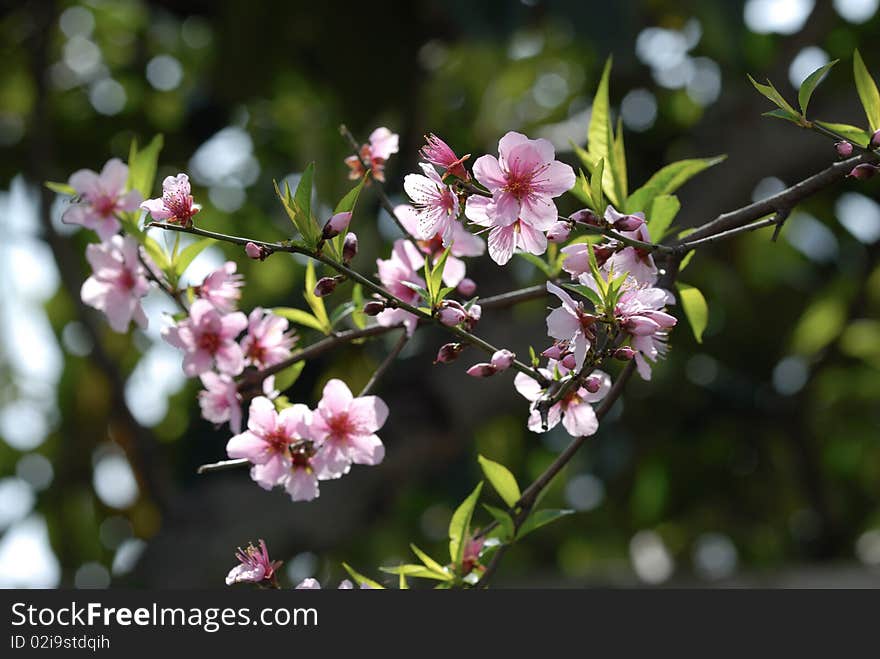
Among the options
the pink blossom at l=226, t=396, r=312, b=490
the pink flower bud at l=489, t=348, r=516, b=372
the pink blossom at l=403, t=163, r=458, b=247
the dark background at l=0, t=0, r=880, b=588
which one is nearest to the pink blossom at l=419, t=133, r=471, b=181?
the pink blossom at l=403, t=163, r=458, b=247

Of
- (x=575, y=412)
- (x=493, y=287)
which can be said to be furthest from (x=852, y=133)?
(x=493, y=287)

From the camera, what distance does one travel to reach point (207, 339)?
0.73 meters

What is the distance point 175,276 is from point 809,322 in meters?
2.07

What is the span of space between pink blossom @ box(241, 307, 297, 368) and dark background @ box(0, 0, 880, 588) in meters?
1.27

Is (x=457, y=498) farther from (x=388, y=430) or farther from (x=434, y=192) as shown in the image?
(x=434, y=192)

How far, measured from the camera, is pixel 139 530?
2.47 meters

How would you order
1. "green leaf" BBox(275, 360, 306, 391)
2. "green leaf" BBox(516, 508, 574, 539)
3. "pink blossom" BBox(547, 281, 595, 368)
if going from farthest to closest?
"green leaf" BBox(275, 360, 306, 391)
"green leaf" BBox(516, 508, 574, 539)
"pink blossom" BBox(547, 281, 595, 368)

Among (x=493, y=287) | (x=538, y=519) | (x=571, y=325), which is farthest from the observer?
(x=493, y=287)

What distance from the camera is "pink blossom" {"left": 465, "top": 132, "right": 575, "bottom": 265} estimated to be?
554 mm

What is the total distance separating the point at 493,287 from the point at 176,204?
4.92 feet

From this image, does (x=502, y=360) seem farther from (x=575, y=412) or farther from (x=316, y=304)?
(x=316, y=304)

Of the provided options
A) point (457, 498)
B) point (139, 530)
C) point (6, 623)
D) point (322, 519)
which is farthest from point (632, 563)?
point (6, 623)

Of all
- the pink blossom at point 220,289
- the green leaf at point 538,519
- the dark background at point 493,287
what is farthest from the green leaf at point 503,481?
the dark background at point 493,287

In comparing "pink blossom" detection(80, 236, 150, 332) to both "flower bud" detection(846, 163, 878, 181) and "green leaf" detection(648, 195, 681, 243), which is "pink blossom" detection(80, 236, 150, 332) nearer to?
"green leaf" detection(648, 195, 681, 243)
